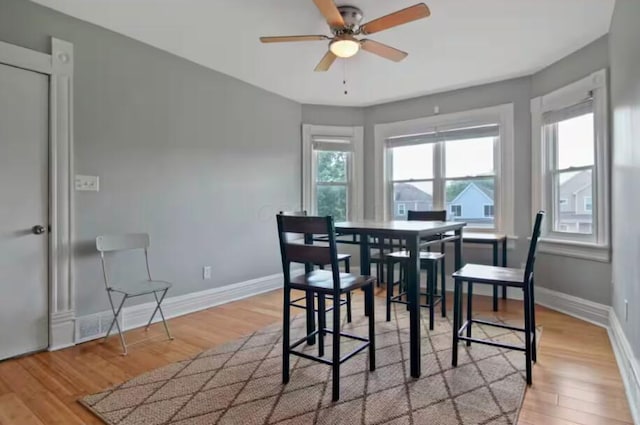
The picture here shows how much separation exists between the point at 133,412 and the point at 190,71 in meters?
2.95

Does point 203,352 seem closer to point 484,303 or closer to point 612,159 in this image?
point 484,303

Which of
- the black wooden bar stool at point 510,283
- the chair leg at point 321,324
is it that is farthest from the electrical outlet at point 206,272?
the black wooden bar stool at point 510,283

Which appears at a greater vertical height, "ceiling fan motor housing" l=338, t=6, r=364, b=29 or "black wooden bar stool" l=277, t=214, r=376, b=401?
"ceiling fan motor housing" l=338, t=6, r=364, b=29

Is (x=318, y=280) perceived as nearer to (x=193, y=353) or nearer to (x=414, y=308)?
(x=414, y=308)

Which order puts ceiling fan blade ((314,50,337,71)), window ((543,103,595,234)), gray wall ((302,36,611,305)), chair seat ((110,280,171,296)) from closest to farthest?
chair seat ((110,280,171,296)) → ceiling fan blade ((314,50,337,71)) → gray wall ((302,36,611,305)) → window ((543,103,595,234))

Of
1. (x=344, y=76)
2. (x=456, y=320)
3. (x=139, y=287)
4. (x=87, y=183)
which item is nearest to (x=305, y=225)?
(x=456, y=320)

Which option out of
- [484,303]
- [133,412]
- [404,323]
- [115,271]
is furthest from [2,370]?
[484,303]

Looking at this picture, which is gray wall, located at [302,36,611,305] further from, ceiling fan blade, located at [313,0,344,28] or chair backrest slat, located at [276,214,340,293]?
chair backrest slat, located at [276,214,340,293]

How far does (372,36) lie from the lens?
3160 millimetres

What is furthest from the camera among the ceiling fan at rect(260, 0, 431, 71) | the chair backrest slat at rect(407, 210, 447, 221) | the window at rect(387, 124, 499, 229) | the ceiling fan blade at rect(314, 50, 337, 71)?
the window at rect(387, 124, 499, 229)

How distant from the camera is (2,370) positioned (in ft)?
7.57

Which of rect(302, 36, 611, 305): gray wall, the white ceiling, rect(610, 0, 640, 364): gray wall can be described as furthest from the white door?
rect(610, 0, 640, 364): gray wall

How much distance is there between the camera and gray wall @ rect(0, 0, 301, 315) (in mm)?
2828

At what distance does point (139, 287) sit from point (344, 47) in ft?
7.64
